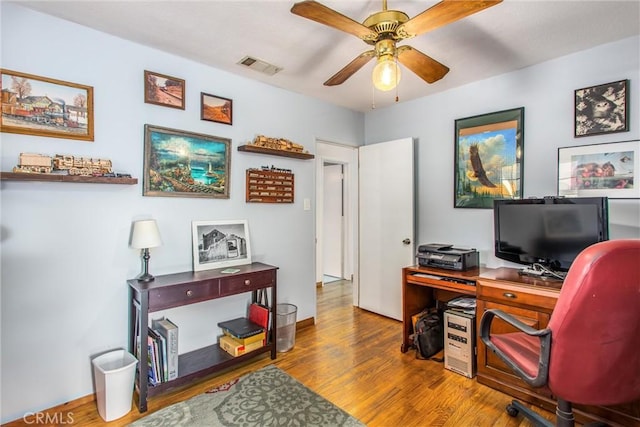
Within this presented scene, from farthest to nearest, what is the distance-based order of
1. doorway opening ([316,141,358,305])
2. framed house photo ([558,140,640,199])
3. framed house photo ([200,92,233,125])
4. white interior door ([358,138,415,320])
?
doorway opening ([316,141,358,305]) < white interior door ([358,138,415,320]) < framed house photo ([200,92,233,125]) < framed house photo ([558,140,640,199])

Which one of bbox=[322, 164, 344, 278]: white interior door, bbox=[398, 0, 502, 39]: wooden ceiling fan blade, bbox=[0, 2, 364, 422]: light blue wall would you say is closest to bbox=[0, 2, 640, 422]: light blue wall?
bbox=[0, 2, 364, 422]: light blue wall

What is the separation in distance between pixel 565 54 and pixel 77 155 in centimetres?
366

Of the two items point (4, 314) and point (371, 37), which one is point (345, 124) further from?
point (4, 314)

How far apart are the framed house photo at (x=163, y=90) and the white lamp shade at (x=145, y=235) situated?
0.92 metres

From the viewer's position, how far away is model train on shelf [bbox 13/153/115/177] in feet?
6.15

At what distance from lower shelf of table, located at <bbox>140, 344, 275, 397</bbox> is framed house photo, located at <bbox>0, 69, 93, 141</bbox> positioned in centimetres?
172

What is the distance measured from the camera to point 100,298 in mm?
2201

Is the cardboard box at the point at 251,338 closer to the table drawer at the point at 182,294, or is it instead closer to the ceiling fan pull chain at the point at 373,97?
the table drawer at the point at 182,294

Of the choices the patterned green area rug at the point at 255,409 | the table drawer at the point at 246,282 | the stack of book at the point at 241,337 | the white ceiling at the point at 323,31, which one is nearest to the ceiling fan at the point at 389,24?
the white ceiling at the point at 323,31

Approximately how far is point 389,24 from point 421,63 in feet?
1.33

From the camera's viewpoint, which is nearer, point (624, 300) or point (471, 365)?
point (624, 300)

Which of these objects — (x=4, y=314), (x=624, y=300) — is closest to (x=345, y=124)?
(x=624, y=300)

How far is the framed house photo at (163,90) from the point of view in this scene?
2.40 m
